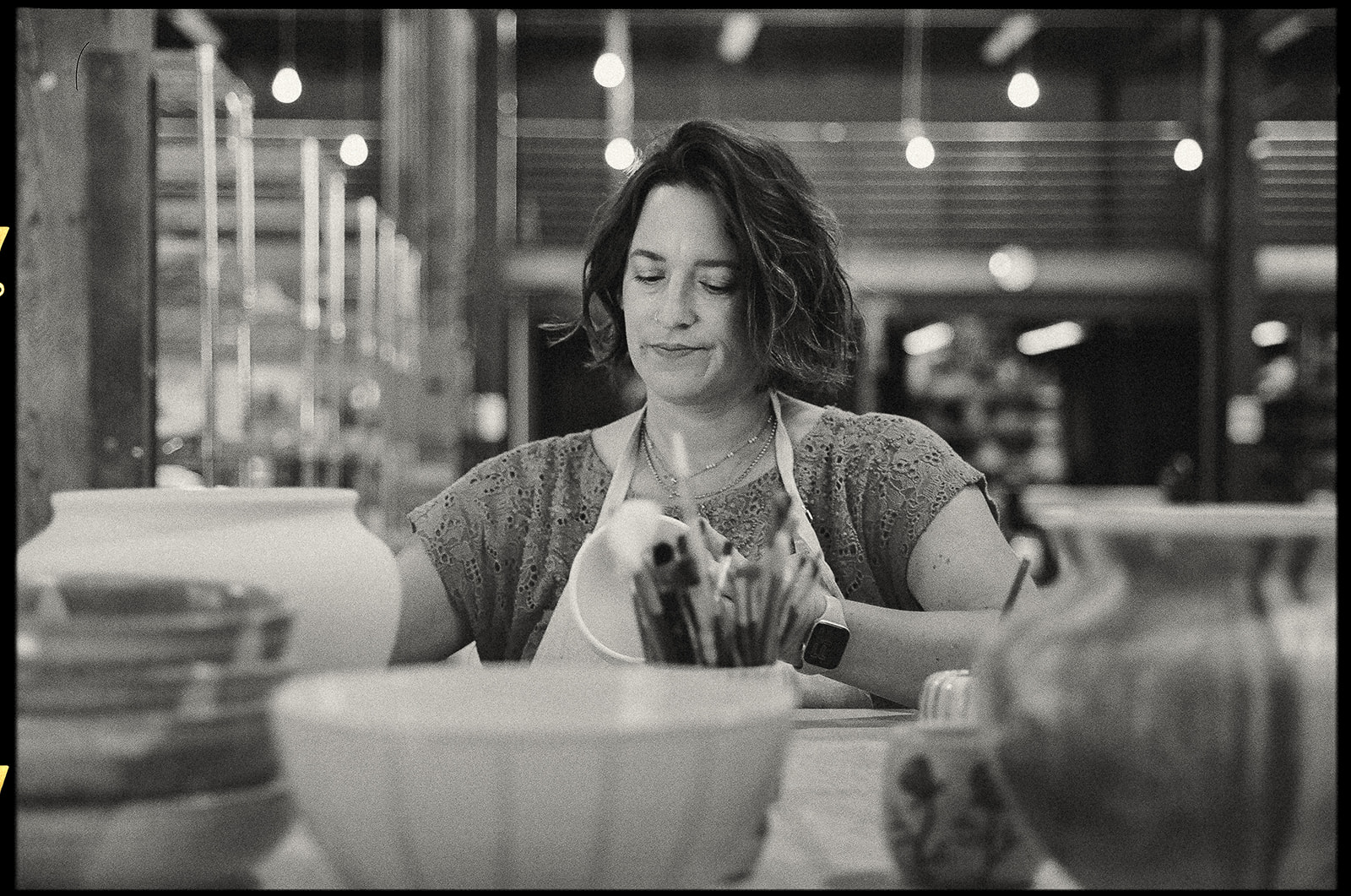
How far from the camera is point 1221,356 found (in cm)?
997

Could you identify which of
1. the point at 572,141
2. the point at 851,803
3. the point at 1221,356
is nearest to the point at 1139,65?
the point at 1221,356

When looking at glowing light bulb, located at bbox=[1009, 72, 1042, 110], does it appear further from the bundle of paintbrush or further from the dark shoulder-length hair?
the bundle of paintbrush

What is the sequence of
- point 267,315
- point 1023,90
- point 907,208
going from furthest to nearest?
point 907,208 → point 1023,90 → point 267,315

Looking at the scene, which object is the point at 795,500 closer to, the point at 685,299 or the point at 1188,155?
the point at 685,299

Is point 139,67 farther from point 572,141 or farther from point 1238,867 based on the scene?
point 572,141

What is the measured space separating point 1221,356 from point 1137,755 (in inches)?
395

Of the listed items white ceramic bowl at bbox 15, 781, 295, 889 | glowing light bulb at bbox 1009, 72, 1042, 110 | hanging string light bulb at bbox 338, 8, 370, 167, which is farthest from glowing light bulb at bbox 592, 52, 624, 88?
white ceramic bowl at bbox 15, 781, 295, 889

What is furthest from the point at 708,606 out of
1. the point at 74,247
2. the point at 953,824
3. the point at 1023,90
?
the point at 1023,90

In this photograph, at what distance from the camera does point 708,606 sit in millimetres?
1008

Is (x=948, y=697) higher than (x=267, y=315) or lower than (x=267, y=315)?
lower

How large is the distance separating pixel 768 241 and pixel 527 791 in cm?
145

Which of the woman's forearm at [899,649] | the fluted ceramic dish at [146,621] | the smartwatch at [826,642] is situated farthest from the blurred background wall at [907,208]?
the fluted ceramic dish at [146,621]

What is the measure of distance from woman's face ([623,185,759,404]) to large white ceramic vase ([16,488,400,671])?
1076mm

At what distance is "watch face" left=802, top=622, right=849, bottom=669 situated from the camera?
5.16ft
